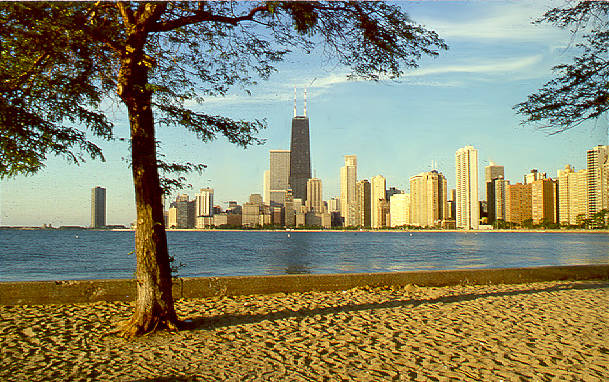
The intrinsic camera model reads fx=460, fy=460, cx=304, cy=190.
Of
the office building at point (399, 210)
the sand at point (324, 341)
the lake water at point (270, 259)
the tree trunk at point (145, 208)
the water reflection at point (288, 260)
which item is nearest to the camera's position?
the sand at point (324, 341)

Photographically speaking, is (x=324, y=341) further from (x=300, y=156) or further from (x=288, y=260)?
(x=300, y=156)

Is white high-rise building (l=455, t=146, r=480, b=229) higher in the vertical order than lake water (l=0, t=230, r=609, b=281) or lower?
higher

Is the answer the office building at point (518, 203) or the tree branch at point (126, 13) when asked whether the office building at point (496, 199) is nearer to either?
the office building at point (518, 203)

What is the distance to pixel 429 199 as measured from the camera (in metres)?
143

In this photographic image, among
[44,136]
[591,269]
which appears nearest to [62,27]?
[44,136]

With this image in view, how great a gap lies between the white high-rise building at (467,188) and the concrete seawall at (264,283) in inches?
4019

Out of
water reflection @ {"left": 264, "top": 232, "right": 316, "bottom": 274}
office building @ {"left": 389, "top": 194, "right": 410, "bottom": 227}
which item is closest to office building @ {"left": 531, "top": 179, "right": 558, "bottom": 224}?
office building @ {"left": 389, "top": 194, "right": 410, "bottom": 227}

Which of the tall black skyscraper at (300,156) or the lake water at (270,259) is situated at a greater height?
the tall black skyscraper at (300,156)

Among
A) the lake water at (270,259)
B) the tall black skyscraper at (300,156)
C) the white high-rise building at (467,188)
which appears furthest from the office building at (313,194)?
the lake water at (270,259)

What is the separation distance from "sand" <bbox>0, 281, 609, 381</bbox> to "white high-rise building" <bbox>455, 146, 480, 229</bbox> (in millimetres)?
106200

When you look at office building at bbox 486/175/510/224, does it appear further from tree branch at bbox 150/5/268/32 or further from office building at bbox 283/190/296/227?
tree branch at bbox 150/5/268/32

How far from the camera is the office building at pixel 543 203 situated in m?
88.5

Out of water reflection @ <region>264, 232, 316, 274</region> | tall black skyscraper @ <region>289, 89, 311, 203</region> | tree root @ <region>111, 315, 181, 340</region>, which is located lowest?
water reflection @ <region>264, 232, 316, 274</region>

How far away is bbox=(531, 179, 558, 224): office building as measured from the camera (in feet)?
290
